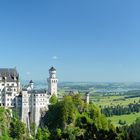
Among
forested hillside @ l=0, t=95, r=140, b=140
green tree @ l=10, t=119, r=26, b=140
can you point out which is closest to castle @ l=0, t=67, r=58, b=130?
forested hillside @ l=0, t=95, r=140, b=140

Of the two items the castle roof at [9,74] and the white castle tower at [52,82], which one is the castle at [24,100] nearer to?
the castle roof at [9,74]

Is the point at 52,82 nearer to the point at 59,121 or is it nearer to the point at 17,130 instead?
the point at 59,121

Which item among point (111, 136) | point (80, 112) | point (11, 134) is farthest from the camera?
point (80, 112)

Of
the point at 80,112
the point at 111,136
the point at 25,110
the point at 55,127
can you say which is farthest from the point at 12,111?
the point at 111,136

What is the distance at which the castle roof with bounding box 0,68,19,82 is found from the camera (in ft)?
436

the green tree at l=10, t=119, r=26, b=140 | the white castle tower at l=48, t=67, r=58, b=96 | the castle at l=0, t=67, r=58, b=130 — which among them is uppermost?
the white castle tower at l=48, t=67, r=58, b=96

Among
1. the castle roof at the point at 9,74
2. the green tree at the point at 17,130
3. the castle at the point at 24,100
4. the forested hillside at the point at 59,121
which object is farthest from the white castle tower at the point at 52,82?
the green tree at the point at 17,130

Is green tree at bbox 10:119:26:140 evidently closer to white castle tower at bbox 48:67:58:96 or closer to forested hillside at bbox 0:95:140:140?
forested hillside at bbox 0:95:140:140

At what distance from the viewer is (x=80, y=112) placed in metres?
135

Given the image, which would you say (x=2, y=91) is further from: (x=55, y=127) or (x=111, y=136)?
(x=111, y=136)

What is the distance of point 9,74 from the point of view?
136 metres

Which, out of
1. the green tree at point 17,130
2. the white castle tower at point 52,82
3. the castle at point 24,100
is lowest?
the green tree at point 17,130

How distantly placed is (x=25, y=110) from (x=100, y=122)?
2498cm

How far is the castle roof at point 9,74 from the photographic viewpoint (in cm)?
13284
